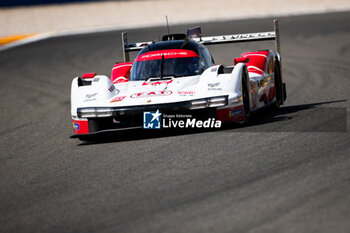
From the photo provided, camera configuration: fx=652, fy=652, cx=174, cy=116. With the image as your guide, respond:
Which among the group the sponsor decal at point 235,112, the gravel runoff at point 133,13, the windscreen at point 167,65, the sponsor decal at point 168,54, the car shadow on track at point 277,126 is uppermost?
the sponsor decal at point 168,54

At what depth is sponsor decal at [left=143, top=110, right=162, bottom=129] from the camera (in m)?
7.61

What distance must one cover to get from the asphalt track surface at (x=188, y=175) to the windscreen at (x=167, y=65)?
1.14 meters

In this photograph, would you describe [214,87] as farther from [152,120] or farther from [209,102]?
[152,120]

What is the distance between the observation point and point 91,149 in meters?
7.63

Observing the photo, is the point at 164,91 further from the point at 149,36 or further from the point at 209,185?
the point at 149,36

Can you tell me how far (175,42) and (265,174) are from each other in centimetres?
440

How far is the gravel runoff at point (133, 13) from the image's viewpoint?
31.4 metres

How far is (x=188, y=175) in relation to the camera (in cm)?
573

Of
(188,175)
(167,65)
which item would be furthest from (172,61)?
(188,175)

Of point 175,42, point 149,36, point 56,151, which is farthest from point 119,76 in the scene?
point 149,36

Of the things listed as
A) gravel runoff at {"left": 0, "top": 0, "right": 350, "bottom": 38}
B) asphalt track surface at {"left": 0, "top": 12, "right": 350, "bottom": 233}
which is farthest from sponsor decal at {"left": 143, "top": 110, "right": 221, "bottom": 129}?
gravel runoff at {"left": 0, "top": 0, "right": 350, "bottom": 38}

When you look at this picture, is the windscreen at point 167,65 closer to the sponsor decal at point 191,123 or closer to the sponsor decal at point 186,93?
the sponsor decal at point 186,93

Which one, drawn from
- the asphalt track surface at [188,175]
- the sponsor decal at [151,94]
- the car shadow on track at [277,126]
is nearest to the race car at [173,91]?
the sponsor decal at [151,94]

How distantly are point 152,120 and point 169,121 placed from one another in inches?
7.9
